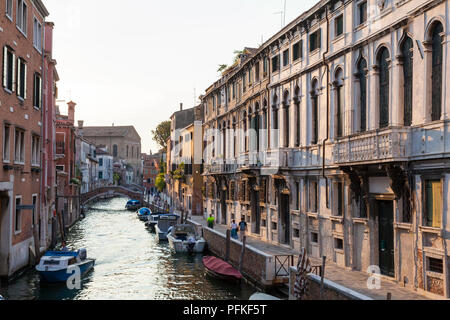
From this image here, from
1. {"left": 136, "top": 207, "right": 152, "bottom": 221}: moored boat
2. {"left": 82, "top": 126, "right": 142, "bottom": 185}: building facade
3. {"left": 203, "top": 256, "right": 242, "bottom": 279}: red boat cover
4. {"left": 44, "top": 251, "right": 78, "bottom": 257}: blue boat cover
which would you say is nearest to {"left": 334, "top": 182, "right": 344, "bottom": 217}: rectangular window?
{"left": 203, "top": 256, "right": 242, "bottom": 279}: red boat cover

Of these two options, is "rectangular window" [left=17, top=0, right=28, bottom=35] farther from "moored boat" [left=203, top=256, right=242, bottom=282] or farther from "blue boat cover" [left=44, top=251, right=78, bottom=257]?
"moored boat" [left=203, top=256, right=242, bottom=282]

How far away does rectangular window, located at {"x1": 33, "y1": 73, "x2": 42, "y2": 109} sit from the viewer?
21.7 metres

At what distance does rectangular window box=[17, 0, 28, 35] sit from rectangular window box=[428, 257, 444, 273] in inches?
620

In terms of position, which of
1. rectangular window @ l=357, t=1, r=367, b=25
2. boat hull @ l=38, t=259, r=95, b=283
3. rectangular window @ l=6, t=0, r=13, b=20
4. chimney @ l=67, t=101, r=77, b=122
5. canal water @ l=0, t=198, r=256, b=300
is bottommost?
canal water @ l=0, t=198, r=256, b=300

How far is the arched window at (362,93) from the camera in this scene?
16.4 m

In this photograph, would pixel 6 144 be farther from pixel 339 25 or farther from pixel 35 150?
pixel 339 25

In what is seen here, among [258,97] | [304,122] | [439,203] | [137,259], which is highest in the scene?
[258,97]

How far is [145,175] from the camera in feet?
353

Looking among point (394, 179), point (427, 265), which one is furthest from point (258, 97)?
point (427, 265)

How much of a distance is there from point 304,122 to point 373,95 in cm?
499

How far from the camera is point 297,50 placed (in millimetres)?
21438

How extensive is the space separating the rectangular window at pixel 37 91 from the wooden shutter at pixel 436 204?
52.3ft

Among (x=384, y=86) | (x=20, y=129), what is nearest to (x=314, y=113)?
(x=384, y=86)
